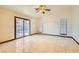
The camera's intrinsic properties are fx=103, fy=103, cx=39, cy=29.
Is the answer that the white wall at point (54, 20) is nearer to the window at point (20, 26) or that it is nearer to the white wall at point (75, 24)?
the white wall at point (75, 24)

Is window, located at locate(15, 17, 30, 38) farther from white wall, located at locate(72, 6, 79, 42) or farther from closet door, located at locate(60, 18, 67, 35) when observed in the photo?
white wall, located at locate(72, 6, 79, 42)

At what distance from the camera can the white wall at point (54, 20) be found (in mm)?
1642

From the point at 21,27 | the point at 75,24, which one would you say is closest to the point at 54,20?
the point at 75,24

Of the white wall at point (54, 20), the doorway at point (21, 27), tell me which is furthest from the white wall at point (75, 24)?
the doorway at point (21, 27)

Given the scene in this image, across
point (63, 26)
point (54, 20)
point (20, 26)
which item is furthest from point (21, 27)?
point (63, 26)

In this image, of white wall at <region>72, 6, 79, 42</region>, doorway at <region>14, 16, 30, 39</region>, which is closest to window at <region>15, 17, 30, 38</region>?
doorway at <region>14, 16, 30, 39</region>

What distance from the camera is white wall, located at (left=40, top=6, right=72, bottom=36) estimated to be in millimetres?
1642

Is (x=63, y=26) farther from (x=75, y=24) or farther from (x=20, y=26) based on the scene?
(x=20, y=26)

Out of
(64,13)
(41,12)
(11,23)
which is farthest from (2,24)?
(64,13)

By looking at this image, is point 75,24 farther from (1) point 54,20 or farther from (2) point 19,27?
(2) point 19,27

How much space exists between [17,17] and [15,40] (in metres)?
0.39

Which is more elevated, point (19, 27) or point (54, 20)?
point (54, 20)

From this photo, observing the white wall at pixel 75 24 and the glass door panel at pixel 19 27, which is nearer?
the white wall at pixel 75 24

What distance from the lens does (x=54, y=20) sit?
1.74m
